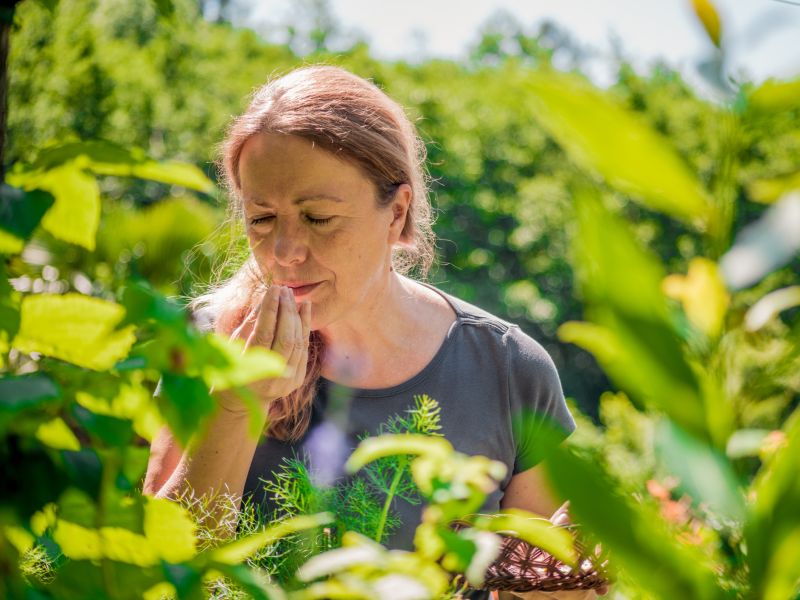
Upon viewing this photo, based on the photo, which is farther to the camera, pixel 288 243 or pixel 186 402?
pixel 288 243

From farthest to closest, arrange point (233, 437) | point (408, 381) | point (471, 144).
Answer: point (471, 144) < point (408, 381) < point (233, 437)

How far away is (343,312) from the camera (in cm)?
197

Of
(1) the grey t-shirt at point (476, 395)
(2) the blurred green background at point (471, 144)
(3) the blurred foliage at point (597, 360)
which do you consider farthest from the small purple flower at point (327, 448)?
(2) the blurred green background at point (471, 144)

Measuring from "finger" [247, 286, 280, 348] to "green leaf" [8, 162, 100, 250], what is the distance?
0.99 m

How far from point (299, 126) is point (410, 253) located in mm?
904

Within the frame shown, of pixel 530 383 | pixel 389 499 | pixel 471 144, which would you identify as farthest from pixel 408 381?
pixel 471 144

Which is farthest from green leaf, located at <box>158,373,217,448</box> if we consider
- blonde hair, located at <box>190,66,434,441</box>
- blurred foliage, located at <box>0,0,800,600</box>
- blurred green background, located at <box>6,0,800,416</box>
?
blurred green background, located at <box>6,0,800,416</box>

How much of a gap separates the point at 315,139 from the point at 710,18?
152cm

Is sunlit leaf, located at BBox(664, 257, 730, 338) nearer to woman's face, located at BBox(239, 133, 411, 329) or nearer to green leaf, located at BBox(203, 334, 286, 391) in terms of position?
green leaf, located at BBox(203, 334, 286, 391)

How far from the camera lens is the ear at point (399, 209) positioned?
211 centimetres

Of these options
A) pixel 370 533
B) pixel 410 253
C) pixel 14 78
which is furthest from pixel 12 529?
pixel 14 78

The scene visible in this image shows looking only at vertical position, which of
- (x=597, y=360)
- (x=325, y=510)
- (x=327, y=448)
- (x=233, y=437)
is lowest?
(x=327, y=448)

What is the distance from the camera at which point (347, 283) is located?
1914mm

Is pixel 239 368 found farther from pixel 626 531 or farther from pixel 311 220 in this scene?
pixel 311 220
